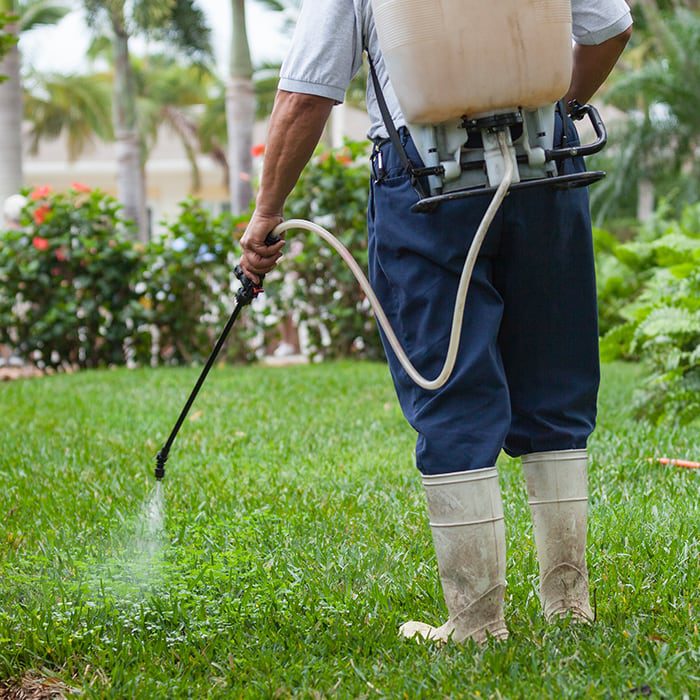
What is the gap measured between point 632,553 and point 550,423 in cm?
74

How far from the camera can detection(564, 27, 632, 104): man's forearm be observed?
2.48m

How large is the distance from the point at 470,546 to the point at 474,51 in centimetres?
104

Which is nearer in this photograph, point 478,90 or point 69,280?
point 478,90

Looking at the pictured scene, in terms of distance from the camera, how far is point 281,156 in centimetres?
234

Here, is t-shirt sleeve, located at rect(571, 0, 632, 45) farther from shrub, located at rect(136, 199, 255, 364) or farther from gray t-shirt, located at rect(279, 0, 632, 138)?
shrub, located at rect(136, 199, 255, 364)

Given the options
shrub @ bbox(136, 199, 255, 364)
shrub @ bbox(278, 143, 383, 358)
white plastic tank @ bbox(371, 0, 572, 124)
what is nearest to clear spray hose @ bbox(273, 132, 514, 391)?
white plastic tank @ bbox(371, 0, 572, 124)

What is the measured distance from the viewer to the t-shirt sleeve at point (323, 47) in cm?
221

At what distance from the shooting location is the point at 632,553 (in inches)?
116

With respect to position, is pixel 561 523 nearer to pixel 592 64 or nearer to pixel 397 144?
pixel 397 144

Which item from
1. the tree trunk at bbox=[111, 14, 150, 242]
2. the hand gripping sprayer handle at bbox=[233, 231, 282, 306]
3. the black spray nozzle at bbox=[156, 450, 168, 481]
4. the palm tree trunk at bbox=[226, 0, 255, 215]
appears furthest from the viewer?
the tree trunk at bbox=[111, 14, 150, 242]

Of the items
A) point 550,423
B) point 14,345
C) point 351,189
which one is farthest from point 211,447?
point 14,345

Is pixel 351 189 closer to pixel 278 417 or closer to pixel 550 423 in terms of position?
pixel 278 417

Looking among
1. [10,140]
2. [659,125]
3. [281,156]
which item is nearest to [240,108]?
[10,140]

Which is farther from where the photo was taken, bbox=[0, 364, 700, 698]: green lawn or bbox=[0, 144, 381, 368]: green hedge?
bbox=[0, 144, 381, 368]: green hedge
